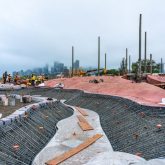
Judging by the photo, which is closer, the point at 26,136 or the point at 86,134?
the point at 26,136

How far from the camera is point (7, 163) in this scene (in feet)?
23.0

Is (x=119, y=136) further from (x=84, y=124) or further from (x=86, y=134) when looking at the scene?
(x=84, y=124)

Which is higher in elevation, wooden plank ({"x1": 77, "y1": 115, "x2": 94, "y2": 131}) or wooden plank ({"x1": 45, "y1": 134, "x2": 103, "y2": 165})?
wooden plank ({"x1": 45, "y1": 134, "x2": 103, "y2": 165})

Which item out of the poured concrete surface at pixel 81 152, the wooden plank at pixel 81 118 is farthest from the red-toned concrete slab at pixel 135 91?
the poured concrete surface at pixel 81 152

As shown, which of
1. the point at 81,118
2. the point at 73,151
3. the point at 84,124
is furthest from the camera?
the point at 81,118

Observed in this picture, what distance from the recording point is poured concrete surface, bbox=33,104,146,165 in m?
6.03

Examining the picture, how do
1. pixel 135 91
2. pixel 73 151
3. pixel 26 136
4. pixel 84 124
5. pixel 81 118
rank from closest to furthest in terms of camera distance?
1. pixel 73 151
2. pixel 26 136
3. pixel 84 124
4. pixel 81 118
5. pixel 135 91

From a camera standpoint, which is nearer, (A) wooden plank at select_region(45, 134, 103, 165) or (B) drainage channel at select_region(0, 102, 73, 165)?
(A) wooden plank at select_region(45, 134, 103, 165)

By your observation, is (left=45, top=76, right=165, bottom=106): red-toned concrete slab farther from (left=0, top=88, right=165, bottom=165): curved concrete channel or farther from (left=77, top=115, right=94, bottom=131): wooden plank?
(left=77, top=115, right=94, bottom=131): wooden plank

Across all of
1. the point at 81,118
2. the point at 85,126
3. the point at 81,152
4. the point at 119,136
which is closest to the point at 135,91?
the point at 81,118

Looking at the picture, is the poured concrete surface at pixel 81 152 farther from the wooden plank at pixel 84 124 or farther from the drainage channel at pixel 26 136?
the drainage channel at pixel 26 136

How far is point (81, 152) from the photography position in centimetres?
816

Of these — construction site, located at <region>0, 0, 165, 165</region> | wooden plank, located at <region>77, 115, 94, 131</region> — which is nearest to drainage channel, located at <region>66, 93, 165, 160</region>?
construction site, located at <region>0, 0, 165, 165</region>

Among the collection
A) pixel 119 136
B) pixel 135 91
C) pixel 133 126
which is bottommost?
pixel 119 136
